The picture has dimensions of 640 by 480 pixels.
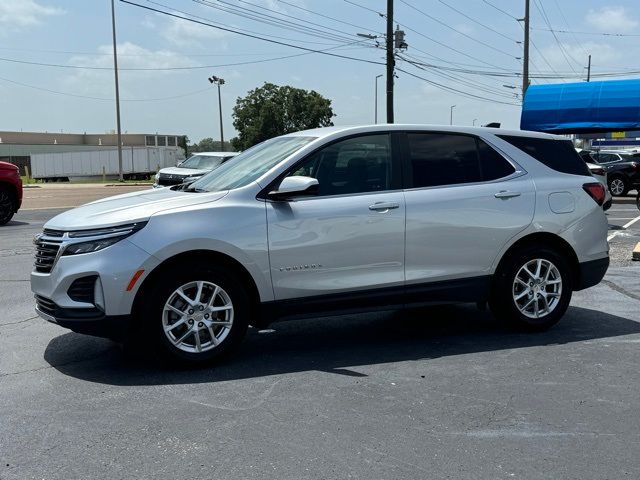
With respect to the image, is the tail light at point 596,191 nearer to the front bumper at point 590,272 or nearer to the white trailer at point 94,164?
the front bumper at point 590,272

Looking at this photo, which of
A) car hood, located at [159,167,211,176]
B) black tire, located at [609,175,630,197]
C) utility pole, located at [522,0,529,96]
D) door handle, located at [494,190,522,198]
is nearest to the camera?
door handle, located at [494,190,522,198]

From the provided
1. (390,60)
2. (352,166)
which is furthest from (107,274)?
(390,60)

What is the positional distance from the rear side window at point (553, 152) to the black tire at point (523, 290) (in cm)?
78

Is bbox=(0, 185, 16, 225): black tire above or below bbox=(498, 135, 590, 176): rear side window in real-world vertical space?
below

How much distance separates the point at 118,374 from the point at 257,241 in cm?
138

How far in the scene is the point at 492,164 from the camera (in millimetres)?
6152

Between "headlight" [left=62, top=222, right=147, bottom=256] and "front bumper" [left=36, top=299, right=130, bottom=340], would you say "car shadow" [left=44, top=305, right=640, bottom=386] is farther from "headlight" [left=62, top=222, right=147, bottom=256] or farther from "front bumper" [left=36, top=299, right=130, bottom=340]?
"headlight" [left=62, top=222, right=147, bottom=256]

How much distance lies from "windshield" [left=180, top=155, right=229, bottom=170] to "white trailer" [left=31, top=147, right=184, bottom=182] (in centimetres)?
4166

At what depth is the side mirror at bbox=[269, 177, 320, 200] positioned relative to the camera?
515cm

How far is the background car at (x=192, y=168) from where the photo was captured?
64.8ft

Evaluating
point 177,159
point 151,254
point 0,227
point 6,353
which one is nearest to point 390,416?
point 151,254

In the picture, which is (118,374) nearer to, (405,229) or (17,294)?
(405,229)

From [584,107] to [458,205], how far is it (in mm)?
17114

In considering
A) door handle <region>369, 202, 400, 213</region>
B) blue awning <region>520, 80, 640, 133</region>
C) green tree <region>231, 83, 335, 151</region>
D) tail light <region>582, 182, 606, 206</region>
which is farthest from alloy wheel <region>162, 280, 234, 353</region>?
green tree <region>231, 83, 335, 151</region>
